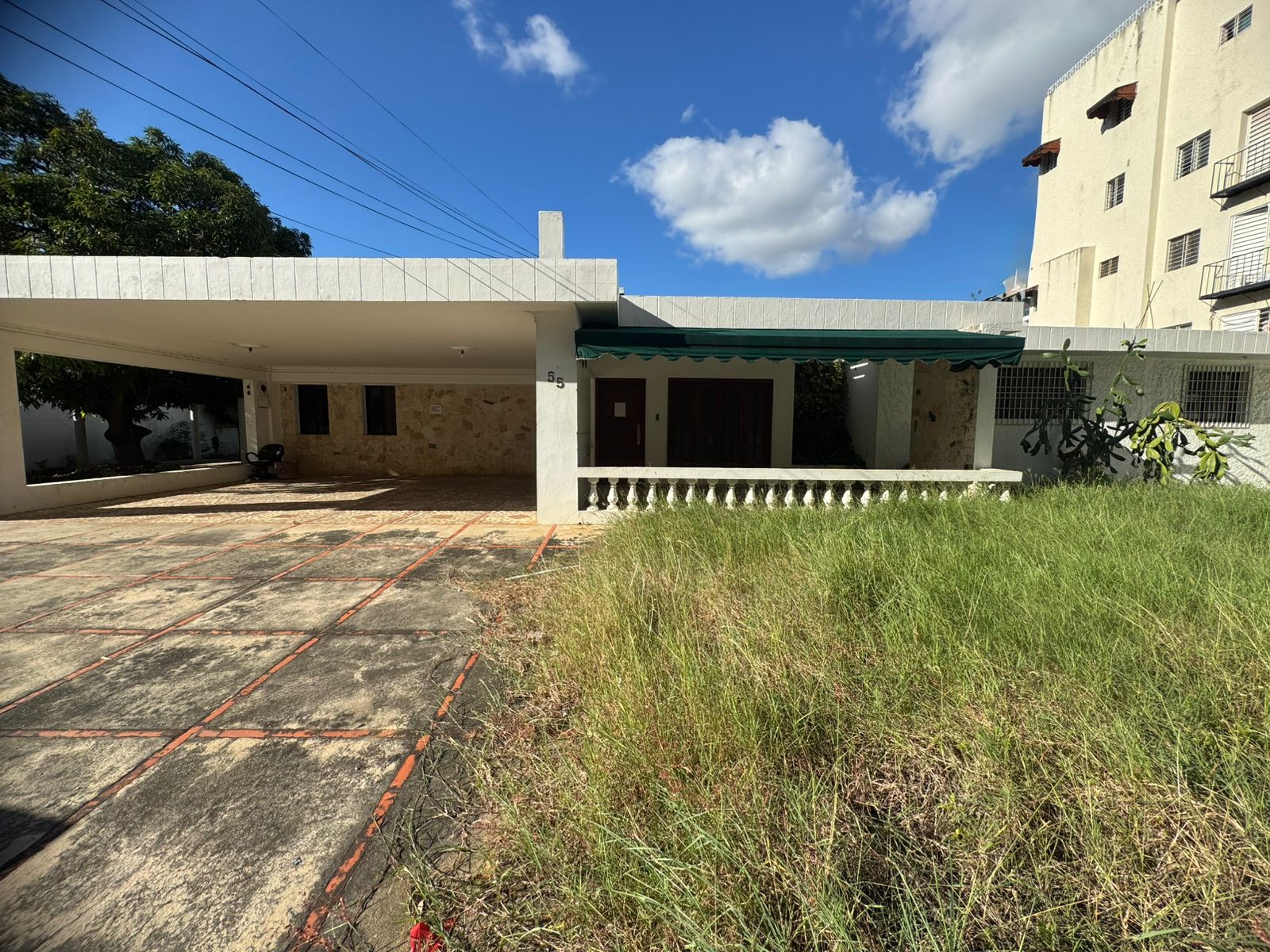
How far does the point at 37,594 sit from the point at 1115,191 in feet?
Result: 111

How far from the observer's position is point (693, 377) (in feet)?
37.8

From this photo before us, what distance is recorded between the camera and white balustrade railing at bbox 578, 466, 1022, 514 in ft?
24.5

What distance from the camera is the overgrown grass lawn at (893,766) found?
155 cm

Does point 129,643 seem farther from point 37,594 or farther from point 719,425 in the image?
point 719,425

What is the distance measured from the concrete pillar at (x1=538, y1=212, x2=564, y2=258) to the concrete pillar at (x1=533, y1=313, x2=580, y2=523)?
920 mm

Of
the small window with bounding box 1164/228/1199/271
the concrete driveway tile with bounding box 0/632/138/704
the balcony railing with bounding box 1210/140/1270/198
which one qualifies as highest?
the balcony railing with bounding box 1210/140/1270/198

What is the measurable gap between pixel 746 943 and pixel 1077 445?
10728 mm

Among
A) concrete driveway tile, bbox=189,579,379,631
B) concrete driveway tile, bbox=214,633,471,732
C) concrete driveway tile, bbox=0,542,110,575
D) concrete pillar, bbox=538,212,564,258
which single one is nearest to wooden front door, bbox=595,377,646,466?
concrete pillar, bbox=538,212,564,258

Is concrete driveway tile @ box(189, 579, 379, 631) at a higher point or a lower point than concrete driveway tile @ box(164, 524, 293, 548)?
lower

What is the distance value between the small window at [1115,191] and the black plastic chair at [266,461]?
32878mm

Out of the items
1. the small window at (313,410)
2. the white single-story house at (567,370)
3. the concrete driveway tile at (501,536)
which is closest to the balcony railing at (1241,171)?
the white single-story house at (567,370)

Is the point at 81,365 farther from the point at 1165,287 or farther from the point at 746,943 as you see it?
the point at 1165,287

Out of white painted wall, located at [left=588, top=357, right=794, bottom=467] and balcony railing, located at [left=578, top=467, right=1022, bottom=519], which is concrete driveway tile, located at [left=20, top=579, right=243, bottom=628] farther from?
white painted wall, located at [left=588, top=357, right=794, bottom=467]

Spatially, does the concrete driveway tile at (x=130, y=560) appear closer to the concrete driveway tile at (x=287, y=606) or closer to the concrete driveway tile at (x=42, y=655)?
the concrete driveway tile at (x=42, y=655)
